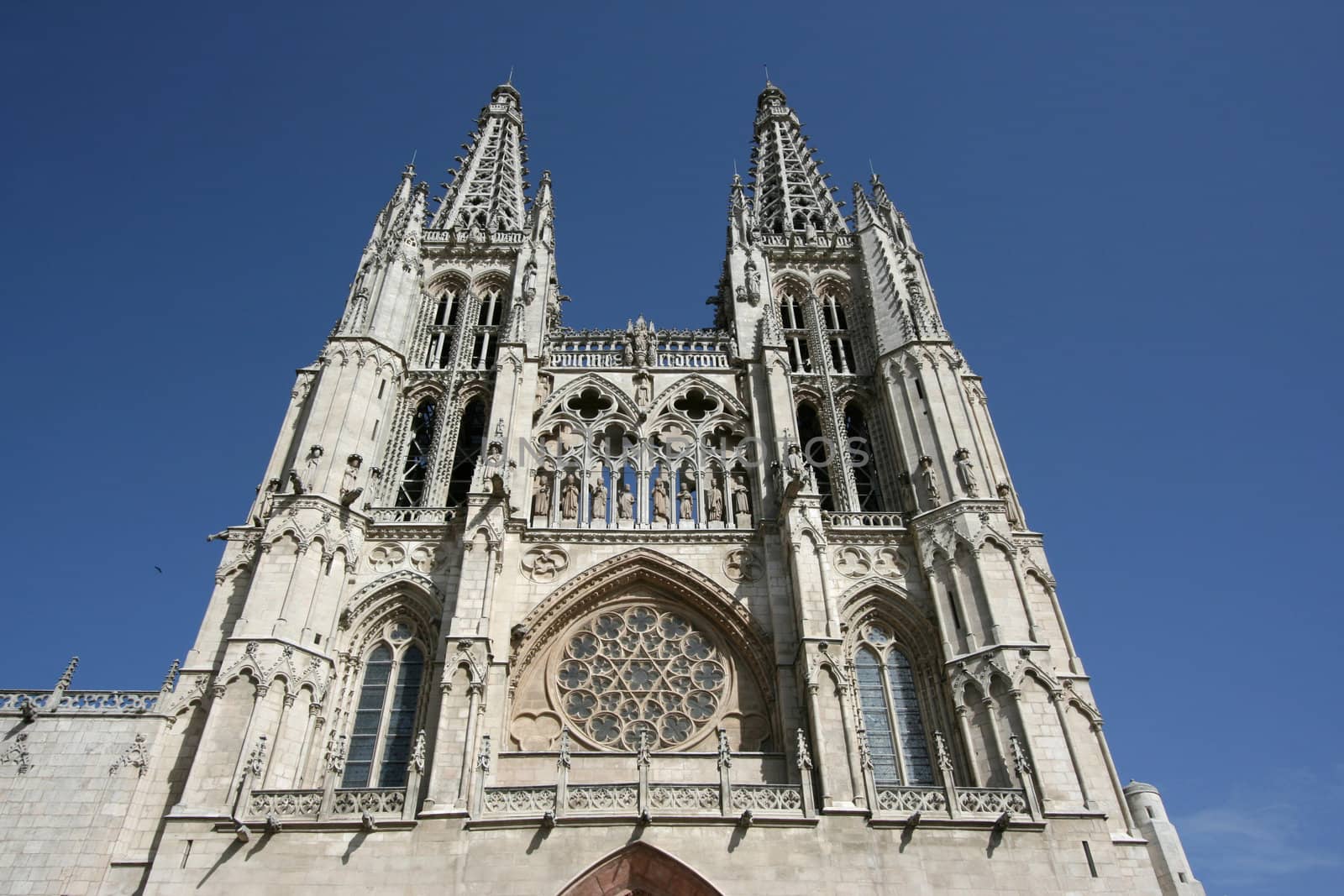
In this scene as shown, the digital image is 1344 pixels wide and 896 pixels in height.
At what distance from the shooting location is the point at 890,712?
17625 mm

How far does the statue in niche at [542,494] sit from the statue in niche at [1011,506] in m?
9.37

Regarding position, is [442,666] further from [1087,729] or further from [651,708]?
[1087,729]

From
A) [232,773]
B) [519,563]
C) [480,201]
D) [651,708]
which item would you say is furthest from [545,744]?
[480,201]

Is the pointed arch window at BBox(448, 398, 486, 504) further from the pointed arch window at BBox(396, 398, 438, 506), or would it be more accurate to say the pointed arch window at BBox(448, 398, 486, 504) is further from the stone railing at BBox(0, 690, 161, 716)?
the stone railing at BBox(0, 690, 161, 716)

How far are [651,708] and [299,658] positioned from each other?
20.5 ft

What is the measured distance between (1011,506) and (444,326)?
1493 centimetres

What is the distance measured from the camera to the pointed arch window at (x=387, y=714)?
54.5 ft

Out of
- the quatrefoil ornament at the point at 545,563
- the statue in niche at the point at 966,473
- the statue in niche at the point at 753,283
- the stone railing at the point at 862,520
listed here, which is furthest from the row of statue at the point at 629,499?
the statue in niche at the point at 753,283

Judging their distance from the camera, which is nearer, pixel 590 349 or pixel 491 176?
pixel 590 349

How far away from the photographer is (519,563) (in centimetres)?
1919

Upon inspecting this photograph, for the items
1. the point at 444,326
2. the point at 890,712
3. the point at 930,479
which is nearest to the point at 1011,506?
the point at 930,479

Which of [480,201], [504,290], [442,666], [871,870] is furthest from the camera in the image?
[480,201]

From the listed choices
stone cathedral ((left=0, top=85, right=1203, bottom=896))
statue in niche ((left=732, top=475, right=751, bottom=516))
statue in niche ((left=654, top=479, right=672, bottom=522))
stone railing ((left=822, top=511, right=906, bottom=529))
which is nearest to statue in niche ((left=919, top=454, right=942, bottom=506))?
stone cathedral ((left=0, top=85, right=1203, bottom=896))

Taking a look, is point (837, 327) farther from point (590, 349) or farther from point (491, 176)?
point (491, 176)
